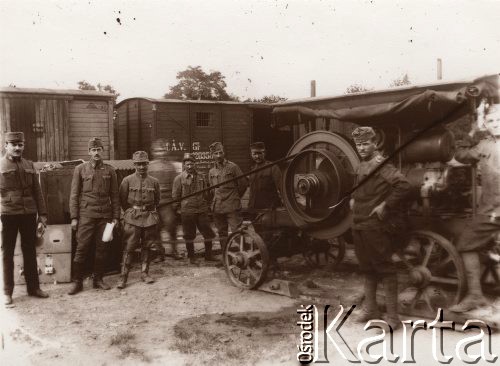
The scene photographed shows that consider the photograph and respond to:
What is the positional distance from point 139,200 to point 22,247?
1577 mm

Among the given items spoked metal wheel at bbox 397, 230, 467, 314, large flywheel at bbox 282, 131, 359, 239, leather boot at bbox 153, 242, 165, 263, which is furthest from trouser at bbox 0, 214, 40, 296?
spoked metal wheel at bbox 397, 230, 467, 314

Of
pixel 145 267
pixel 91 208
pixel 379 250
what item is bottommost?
pixel 145 267

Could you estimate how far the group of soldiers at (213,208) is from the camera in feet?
15.7

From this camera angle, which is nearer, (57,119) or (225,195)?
(225,195)

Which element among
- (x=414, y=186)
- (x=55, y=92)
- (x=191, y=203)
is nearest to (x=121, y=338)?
(x=414, y=186)

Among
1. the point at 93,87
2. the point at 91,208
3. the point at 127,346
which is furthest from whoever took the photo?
the point at 93,87

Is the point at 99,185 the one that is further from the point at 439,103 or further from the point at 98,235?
the point at 439,103

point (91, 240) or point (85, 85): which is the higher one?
point (85, 85)

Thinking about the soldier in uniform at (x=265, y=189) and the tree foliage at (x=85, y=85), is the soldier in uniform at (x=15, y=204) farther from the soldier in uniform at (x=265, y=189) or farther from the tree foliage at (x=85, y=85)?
the tree foliage at (x=85, y=85)

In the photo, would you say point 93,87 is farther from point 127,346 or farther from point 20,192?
point 127,346

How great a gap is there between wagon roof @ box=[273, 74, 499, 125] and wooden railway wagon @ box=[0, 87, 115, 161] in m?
8.13

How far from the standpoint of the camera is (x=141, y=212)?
703 cm

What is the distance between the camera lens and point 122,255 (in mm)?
7520

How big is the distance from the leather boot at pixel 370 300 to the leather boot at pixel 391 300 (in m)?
0.19
